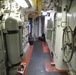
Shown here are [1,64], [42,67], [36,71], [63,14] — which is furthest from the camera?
[42,67]

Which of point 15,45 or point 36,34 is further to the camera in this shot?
point 36,34

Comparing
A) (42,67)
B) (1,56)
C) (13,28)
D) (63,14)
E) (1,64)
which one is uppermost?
(63,14)

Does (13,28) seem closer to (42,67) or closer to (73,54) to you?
(73,54)

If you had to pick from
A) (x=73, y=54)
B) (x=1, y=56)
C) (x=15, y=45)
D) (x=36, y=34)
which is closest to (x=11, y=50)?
(x=15, y=45)

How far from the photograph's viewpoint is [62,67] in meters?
5.05

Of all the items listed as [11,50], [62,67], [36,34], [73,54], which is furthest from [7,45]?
[36,34]

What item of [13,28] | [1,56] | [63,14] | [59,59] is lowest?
[59,59]

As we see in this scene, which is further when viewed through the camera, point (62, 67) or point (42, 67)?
point (42, 67)

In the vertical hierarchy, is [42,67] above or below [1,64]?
below

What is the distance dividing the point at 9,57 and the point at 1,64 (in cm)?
45

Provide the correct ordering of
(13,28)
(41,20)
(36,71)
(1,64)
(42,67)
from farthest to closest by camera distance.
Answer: (41,20)
(42,67)
(36,71)
(13,28)
(1,64)

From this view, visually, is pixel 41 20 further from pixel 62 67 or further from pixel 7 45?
pixel 7 45

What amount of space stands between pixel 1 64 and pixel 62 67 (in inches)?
112

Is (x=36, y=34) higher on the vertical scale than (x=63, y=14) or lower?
lower
